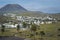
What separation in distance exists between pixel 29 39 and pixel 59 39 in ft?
19.5

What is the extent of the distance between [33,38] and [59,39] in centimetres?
580

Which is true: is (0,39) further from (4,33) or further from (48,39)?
(48,39)

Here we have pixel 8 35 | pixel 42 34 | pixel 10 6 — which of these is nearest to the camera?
pixel 42 34

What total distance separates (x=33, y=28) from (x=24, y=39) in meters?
7.67

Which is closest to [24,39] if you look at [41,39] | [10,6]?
[41,39]

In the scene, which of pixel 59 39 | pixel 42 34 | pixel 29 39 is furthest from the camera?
pixel 42 34

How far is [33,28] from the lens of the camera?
134ft

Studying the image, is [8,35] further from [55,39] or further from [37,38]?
[55,39]

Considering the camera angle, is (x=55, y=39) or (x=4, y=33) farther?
(x=4, y=33)

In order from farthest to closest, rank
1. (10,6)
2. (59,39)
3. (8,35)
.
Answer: (10,6) → (8,35) → (59,39)

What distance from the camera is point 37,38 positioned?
33656 mm

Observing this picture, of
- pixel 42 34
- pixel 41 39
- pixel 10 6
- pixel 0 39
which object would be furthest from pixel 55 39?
pixel 10 6

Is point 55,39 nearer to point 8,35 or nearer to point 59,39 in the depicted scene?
point 59,39

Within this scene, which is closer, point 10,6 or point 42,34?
point 42,34
